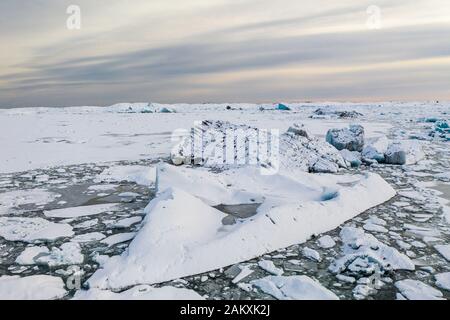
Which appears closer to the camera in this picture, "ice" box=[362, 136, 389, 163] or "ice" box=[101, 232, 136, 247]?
"ice" box=[101, 232, 136, 247]

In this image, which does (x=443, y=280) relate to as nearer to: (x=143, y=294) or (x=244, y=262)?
(x=244, y=262)

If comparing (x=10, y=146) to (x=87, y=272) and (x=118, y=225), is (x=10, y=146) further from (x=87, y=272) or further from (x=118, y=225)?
(x=87, y=272)

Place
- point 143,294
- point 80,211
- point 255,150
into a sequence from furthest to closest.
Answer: point 255,150
point 80,211
point 143,294

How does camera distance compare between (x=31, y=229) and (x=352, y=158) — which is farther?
(x=352, y=158)

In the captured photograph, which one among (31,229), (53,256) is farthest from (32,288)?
(31,229)

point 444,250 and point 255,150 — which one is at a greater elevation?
point 255,150

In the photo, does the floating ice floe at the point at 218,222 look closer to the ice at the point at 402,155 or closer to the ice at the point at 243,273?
the ice at the point at 243,273

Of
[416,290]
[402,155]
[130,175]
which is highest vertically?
[402,155]

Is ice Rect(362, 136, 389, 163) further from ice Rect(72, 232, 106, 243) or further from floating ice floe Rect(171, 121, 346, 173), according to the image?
ice Rect(72, 232, 106, 243)

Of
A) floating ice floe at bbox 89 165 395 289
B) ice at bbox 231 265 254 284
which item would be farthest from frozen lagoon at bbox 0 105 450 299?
floating ice floe at bbox 89 165 395 289
